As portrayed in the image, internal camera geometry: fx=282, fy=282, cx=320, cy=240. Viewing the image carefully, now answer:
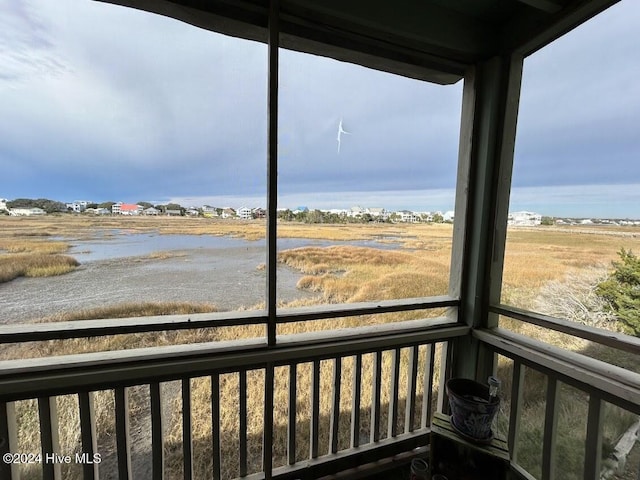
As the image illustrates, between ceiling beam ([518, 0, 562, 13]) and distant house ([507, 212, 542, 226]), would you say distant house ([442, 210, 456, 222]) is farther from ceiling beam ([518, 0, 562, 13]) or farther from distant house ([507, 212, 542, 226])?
ceiling beam ([518, 0, 562, 13])

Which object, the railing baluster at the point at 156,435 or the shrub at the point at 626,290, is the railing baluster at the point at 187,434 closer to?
the railing baluster at the point at 156,435

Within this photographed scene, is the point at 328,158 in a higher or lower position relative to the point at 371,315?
higher

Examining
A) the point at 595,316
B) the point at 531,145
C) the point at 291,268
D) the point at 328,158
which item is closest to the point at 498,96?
the point at 531,145

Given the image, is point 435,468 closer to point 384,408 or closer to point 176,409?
point 384,408

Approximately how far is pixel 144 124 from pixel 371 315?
59.2 inches

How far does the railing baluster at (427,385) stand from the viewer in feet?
5.80

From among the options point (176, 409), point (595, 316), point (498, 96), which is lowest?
point (176, 409)

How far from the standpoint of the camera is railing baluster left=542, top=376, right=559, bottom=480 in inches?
54.1

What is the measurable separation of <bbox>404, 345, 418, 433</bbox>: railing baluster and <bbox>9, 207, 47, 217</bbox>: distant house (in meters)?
1.96

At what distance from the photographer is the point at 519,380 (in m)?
1.53

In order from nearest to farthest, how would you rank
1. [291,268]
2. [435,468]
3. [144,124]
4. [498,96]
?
[144,124], [435,468], [291,268], [498,96]

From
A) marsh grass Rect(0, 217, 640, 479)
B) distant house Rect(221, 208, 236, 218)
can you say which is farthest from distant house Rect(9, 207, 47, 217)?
distant house Rect(221, 208, 236, 218)

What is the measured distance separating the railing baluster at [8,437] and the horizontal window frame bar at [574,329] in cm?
236

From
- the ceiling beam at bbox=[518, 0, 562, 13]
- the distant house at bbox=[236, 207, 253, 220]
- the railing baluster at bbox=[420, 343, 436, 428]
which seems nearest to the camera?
the ceiling beam at bbox=[518, 0, 562, 13]
